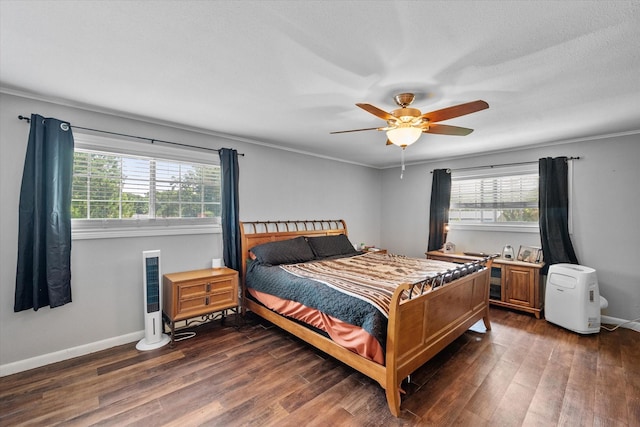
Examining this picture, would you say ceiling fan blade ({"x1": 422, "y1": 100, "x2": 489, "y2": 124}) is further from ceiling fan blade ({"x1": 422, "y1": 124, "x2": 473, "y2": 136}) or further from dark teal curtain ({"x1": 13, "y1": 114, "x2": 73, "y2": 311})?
dark teal curtain ({"x1": 13, "y1": 114, "x2": 73, "y2": 311})

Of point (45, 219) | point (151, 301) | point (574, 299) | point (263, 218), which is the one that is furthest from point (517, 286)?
point (45, 219)

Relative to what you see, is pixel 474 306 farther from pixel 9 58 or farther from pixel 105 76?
pixel 9 58

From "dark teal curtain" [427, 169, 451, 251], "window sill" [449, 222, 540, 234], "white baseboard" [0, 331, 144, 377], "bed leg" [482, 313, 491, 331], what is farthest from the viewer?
"dark teal curtain" [427, 169, 451, 251]

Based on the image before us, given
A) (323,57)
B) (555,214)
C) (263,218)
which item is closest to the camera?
(323,57)

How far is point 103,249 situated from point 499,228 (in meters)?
5.44

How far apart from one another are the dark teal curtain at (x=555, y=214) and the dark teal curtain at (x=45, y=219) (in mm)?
5753

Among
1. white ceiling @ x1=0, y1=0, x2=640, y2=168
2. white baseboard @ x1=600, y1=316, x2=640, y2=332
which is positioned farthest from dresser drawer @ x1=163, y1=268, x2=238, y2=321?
white baseboard @ x1=600, y1=316, x2=640, y2=332

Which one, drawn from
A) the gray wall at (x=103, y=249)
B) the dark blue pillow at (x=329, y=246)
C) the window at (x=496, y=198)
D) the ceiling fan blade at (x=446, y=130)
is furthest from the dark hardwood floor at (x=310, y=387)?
the ceiling fan blade at (x=446, y=130)

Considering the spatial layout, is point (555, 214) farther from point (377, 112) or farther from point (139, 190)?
point (139, 190)

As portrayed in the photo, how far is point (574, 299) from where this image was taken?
334 cm

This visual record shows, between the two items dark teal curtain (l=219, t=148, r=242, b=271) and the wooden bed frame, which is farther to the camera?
dark teal curtain (l=219, t=148, r=242, b=271)

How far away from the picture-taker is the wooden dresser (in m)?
3.86

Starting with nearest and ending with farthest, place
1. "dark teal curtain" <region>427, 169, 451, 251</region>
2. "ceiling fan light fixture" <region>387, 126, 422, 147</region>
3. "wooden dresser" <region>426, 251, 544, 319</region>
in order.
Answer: "ceiling fan light fixture" <region>387, 126, 422, 147</region>, "wooden dresser" <region>426, 251, 544, 319</region>, "dark teal curtain" <region>427, 169, 451, 251</region>

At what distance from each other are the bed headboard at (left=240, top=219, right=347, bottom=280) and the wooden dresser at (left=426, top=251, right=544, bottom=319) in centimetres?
232
